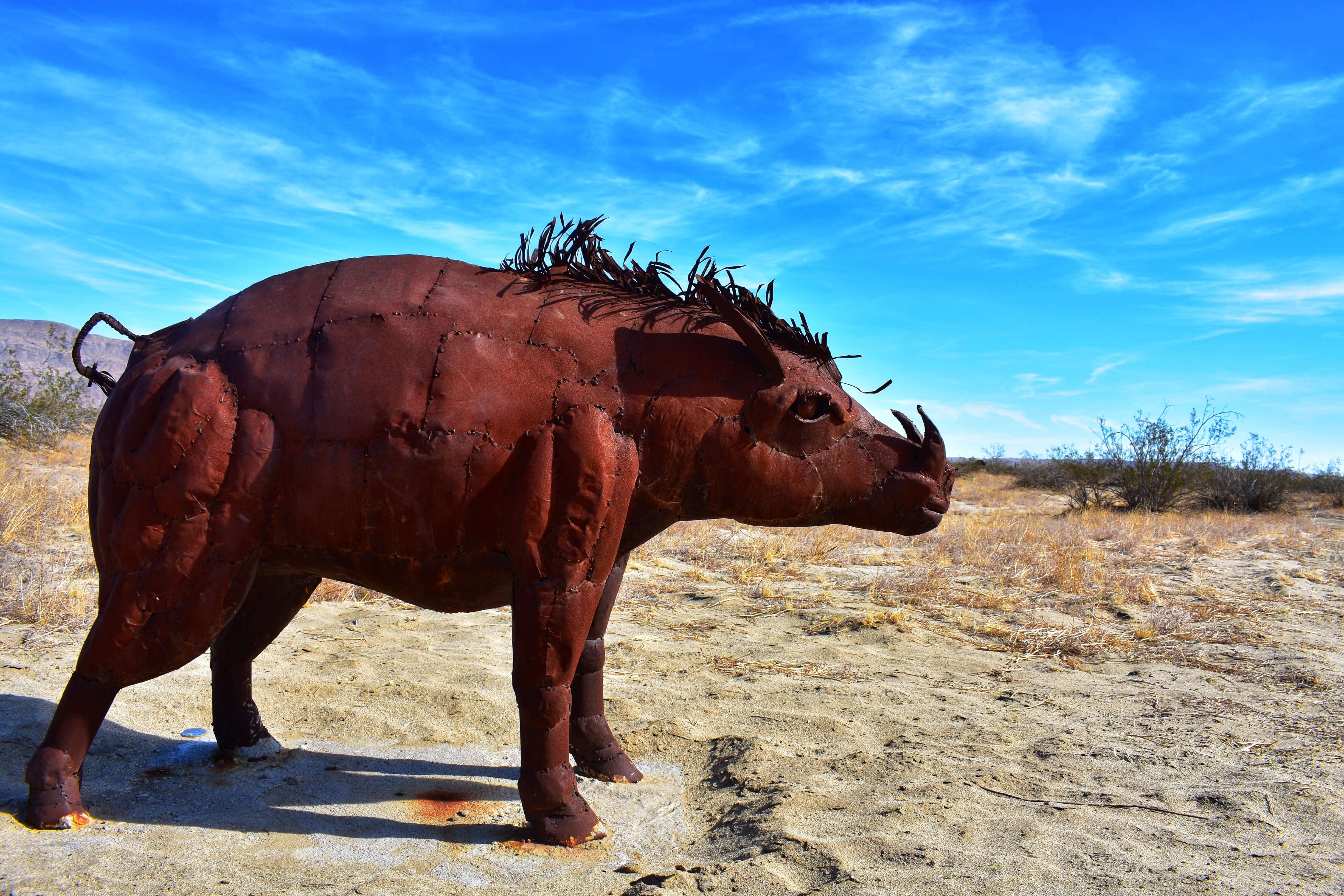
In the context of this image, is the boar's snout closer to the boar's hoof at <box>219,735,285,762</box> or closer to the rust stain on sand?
the rust stain on sand

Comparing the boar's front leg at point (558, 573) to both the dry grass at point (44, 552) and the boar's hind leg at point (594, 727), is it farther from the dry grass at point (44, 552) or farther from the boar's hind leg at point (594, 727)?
Result: the dry grass at point (44, 552)

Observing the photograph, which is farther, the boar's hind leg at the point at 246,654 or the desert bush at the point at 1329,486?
the desert bush at the point at 1329,486

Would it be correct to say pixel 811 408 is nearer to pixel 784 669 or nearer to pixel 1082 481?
pixel 784 669

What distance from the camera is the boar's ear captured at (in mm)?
3516

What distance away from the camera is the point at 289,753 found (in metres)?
4.39

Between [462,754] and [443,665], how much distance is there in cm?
147

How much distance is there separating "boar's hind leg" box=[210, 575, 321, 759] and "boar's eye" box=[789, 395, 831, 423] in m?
2.41

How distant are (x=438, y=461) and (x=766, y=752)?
243cm

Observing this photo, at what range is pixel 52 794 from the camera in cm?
330

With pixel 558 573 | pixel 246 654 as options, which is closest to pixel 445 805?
pixel 246 654

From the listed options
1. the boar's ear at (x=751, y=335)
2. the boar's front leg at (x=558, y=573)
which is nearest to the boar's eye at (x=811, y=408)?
the boar's ear at (x=751, y=335)

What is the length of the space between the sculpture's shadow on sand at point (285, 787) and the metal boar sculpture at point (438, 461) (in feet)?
1.30

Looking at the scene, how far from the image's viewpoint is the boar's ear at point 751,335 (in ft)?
11.5

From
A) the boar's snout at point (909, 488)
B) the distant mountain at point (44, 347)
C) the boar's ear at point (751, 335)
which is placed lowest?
the boar's snout at point (909, 488)
